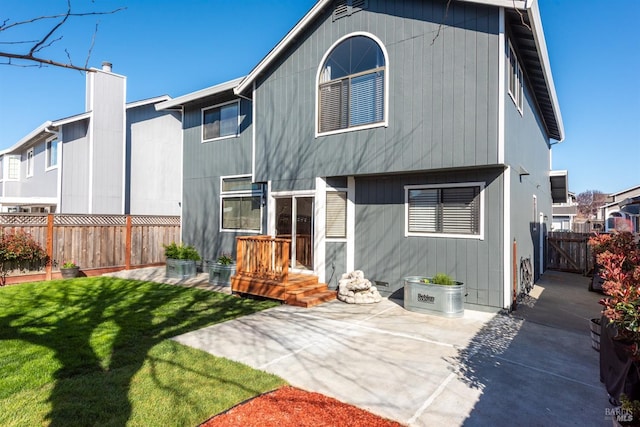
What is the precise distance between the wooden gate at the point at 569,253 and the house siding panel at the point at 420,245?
8.20 meters

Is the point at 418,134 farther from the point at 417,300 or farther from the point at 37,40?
the point at 37,40

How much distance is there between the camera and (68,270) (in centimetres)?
993

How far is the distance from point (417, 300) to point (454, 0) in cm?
569

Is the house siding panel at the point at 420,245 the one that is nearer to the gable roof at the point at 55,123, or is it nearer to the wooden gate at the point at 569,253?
the wooden gate at the point at 569,253

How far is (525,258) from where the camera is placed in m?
8.69

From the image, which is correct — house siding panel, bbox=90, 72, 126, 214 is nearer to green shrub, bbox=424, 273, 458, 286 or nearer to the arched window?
the arched window

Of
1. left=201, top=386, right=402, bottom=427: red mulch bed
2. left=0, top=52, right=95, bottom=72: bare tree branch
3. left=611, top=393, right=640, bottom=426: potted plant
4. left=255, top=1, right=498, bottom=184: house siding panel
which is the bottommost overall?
left=201, top=386, right=402, bottom=427: red mulch bed

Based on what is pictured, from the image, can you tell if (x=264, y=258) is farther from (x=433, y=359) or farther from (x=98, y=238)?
(x=98, y=238)

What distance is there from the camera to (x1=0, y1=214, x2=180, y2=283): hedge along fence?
972cm

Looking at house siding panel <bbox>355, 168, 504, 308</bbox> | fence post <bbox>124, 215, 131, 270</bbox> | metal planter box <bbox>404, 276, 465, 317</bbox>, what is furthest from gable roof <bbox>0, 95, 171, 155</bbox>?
metal planter box <bbox>404, 276, 465, 317</bbox>

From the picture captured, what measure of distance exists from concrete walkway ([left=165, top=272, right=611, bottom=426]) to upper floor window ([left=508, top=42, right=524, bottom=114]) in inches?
174

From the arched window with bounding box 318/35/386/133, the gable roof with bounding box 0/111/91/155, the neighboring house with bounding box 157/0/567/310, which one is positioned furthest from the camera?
the gable roof with bounding box 0/111/91/155

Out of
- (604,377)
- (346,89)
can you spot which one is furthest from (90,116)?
(604,377)

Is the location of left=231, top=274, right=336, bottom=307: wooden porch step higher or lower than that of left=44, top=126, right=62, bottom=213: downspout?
lower
